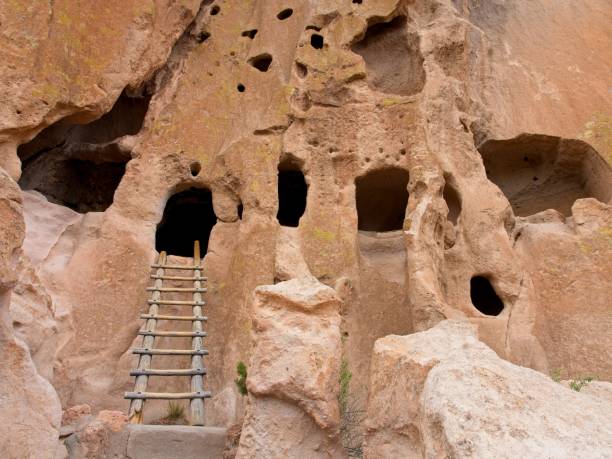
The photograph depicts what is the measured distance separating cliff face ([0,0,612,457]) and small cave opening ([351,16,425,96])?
0.03 meters

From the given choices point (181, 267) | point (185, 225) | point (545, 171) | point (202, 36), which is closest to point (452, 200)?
point (545, 171)

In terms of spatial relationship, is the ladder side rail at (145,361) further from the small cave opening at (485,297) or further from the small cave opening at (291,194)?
the small cave opening at (485,297)

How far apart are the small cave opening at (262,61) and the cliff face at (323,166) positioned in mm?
30

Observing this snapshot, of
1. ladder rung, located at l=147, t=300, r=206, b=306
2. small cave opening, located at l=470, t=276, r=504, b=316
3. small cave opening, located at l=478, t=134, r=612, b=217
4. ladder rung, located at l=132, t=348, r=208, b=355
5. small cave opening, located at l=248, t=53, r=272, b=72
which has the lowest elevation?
ladder rung, located at l=132, t=348, r=208, b=355

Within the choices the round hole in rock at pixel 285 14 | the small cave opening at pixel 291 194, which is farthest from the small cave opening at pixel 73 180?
the round hole in rock at pixel 285 14

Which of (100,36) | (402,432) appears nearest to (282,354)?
(402,432)

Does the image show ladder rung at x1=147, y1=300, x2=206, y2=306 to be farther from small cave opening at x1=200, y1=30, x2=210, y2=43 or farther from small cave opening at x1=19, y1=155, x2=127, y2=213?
small cave opening at x1=200, y1=30, x2=210, y2=43

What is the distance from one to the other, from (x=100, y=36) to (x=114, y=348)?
10.7 ft

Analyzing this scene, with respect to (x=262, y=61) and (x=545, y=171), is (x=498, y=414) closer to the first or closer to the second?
(x=262, y=61)

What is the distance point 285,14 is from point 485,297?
4442mm

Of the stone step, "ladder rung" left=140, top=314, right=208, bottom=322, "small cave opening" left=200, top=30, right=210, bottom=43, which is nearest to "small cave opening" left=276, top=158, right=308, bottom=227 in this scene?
"small cave opening" left=200, top=30, right=210, bottom=43

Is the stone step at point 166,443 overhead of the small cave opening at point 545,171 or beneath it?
beneath

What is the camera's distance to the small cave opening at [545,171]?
757cm

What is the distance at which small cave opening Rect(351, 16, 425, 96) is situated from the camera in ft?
26.1
